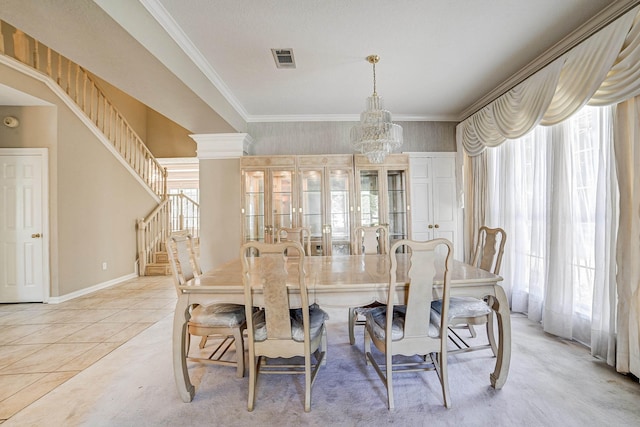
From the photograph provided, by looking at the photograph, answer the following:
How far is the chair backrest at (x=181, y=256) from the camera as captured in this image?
197 cm

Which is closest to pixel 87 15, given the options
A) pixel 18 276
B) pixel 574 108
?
pixel 574 108

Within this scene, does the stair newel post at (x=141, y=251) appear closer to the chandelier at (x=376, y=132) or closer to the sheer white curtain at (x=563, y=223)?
the chandelier at (x=376, y=132)

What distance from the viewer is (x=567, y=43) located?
239 centimetres

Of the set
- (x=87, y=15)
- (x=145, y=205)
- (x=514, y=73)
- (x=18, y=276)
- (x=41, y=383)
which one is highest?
(x=514, y=73)

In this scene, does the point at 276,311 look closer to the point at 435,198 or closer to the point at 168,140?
the point at 435,198

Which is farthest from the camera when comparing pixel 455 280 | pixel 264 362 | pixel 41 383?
pixel 264 362

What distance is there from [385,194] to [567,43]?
2.36m

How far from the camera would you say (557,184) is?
2.61 meters

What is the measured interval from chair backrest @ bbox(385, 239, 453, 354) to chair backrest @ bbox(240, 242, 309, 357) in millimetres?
528

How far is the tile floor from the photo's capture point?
1.99 m

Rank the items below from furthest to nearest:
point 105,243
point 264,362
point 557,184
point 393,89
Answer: point 105,243
point 393,89
point 557,184
point 264,362

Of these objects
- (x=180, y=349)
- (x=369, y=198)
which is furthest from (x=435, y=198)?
(x=180, y=349)

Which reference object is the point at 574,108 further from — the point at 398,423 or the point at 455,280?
the point at 398,423

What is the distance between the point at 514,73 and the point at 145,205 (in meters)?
6.44
